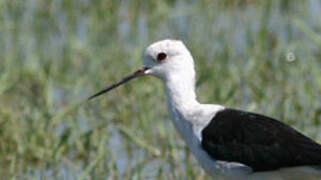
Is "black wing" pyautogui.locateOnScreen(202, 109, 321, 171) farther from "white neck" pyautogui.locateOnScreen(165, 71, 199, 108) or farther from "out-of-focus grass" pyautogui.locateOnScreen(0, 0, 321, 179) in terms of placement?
"out-of-focus grass" pyautogui.locateOnScreen(0, 0, 321, 179)

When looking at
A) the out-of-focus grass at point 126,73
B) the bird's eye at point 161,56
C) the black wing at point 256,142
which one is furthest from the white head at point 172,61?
the out-of-focus grass at point 126,73

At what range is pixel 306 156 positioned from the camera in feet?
22.2

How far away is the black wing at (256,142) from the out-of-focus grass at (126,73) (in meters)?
0.89

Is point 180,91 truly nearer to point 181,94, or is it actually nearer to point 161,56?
point 181,94

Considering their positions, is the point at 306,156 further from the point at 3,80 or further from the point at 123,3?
the point at 123,3

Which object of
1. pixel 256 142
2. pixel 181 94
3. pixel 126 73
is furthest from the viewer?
pixel 126 73

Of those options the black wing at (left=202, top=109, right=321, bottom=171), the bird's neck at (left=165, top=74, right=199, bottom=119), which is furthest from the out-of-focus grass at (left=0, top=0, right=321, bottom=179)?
the black wing at (left=202, top=109, right=321, bottom=171)

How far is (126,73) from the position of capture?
9.57 metres

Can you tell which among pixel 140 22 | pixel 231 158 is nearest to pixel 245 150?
pixel 231 158

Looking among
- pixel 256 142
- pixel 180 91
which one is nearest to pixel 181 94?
pixel 180 91

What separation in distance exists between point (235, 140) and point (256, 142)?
0.12 m

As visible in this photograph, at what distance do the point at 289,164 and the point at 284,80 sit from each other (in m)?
2.63

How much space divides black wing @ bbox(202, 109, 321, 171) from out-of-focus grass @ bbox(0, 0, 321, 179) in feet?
2.91

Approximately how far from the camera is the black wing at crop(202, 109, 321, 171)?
6.85m
